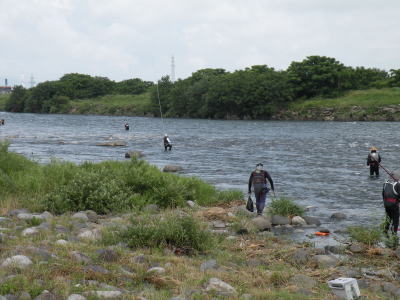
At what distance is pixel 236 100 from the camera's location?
97.2 metres

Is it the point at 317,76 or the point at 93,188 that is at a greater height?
the point at 317,76

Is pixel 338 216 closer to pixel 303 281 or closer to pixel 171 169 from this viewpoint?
pixel 303 281

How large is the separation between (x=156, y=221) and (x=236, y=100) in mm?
87791

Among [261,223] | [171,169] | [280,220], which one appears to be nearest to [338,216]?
[280,220]

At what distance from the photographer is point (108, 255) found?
8.18m

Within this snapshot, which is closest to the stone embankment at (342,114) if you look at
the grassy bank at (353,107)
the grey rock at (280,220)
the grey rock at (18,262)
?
the grassy bank at (353,107)

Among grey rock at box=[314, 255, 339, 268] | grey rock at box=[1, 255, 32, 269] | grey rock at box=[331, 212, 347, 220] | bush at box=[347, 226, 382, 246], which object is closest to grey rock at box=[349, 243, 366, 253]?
bush at box=[347, 226, 382, 246]

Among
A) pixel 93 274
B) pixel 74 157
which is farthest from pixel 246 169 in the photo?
pixel 93 274

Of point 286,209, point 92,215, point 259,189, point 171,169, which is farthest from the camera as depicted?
point 171,169

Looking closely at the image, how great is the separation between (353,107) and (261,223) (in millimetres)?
80068

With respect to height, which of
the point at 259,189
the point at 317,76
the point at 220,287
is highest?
the point at 317,76

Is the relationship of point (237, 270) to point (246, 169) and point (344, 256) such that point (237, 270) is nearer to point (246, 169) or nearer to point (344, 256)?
Answer: point (344, 256)

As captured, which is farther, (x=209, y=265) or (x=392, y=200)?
(x=392, y=200)

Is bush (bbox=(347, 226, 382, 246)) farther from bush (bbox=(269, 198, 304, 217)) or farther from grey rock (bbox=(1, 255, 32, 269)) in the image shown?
grey rock (bbox=(1, 255, 32, 269))
